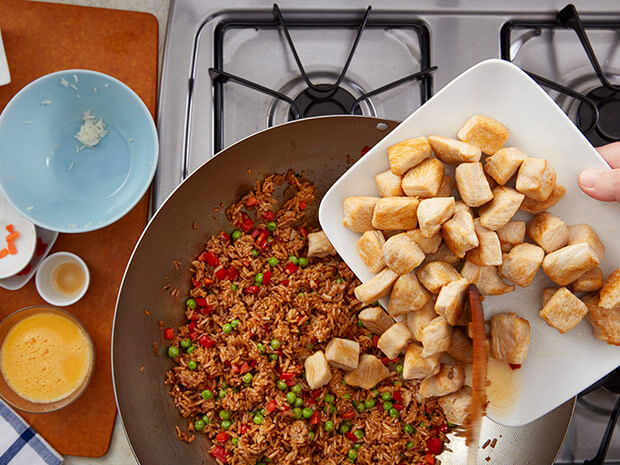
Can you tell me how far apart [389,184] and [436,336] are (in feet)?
1.79

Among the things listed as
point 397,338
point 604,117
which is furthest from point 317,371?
point 604,117

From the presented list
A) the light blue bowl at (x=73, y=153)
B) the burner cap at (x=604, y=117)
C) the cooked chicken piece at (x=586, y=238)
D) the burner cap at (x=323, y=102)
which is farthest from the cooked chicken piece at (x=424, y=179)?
the light blue bowl at (x=73, y=153)

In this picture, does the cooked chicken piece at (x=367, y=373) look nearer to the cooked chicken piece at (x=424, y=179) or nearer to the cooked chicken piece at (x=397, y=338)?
the cooked chicken piece at (x=397, y=338)

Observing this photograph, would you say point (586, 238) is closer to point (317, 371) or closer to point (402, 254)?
point (402, 254)

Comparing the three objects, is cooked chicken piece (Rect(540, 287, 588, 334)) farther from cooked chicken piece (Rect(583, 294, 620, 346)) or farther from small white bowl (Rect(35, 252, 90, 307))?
small white bowl (Rect(35, 252, 90, 307))

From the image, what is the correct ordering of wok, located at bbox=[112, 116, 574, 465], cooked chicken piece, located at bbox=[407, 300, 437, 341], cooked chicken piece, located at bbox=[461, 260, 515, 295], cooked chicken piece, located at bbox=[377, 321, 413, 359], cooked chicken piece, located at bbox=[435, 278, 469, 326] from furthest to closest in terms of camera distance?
1. wok, located at bbox=[112, 116, 574, 465]
2. cooked chicken piece, located at bbox=[377, 321, 413, 359]
3. cooked chicken piece, located at bbox=[407, 300, 437, 341]
4. cooked chicken piece, located at bbox=[461, 260, 515, 295]
5. cooked chicken piece, located at bbox=[435, 278, 469, 326]

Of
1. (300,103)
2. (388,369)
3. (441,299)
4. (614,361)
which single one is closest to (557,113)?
(441,299)

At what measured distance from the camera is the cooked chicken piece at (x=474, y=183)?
5.42ft

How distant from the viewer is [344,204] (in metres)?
1.86

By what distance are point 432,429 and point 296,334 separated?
80 cm

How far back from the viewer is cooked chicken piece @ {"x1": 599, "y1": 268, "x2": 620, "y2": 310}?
1.64m

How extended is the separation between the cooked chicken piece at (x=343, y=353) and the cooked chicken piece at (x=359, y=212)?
592mm

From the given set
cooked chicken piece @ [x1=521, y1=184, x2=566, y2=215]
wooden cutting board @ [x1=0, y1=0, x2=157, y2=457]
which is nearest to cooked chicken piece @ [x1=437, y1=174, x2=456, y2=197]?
cooked chicken piece @ [x1=521, y1=184, x2=566, y2=215]

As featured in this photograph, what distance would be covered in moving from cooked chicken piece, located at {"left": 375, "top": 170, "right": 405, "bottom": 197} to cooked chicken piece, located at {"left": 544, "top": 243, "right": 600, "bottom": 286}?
0.54 metres
